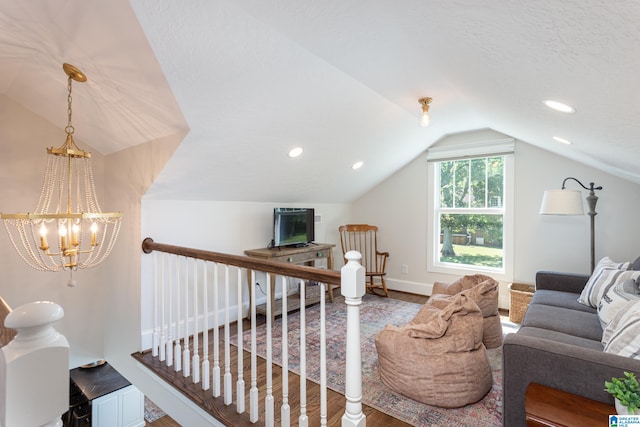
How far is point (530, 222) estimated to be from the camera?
3.94 metres

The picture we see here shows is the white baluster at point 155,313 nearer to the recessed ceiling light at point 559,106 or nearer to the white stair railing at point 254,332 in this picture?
the white stair railing at point 254,332

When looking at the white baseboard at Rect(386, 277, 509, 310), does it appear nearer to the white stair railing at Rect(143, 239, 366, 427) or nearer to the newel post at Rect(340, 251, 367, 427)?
the white stair railing at Rect(143, 239, 366, 427)

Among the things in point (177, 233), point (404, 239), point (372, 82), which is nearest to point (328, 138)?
point (372, 82)

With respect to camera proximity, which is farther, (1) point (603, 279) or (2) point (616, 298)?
(1) point (603, 279)

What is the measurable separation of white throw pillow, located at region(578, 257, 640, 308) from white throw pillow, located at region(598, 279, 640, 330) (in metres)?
0.09

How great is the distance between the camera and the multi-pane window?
4.24 metres

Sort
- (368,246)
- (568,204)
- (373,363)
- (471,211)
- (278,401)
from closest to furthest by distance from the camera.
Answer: (278,401), (373,363), (568,204), (471,211), (368,246)

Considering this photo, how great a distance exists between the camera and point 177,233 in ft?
10.2

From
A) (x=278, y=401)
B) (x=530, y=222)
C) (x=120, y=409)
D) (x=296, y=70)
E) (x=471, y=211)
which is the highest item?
(x=296, y=70)

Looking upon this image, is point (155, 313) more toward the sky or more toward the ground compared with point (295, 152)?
more toward the ground

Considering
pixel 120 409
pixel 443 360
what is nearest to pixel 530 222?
pixel 443 360

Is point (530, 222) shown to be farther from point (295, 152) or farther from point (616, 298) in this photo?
point (295, 152)

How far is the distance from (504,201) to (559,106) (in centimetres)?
268

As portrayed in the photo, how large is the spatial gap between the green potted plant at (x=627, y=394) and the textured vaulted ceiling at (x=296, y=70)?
40.7 inches
